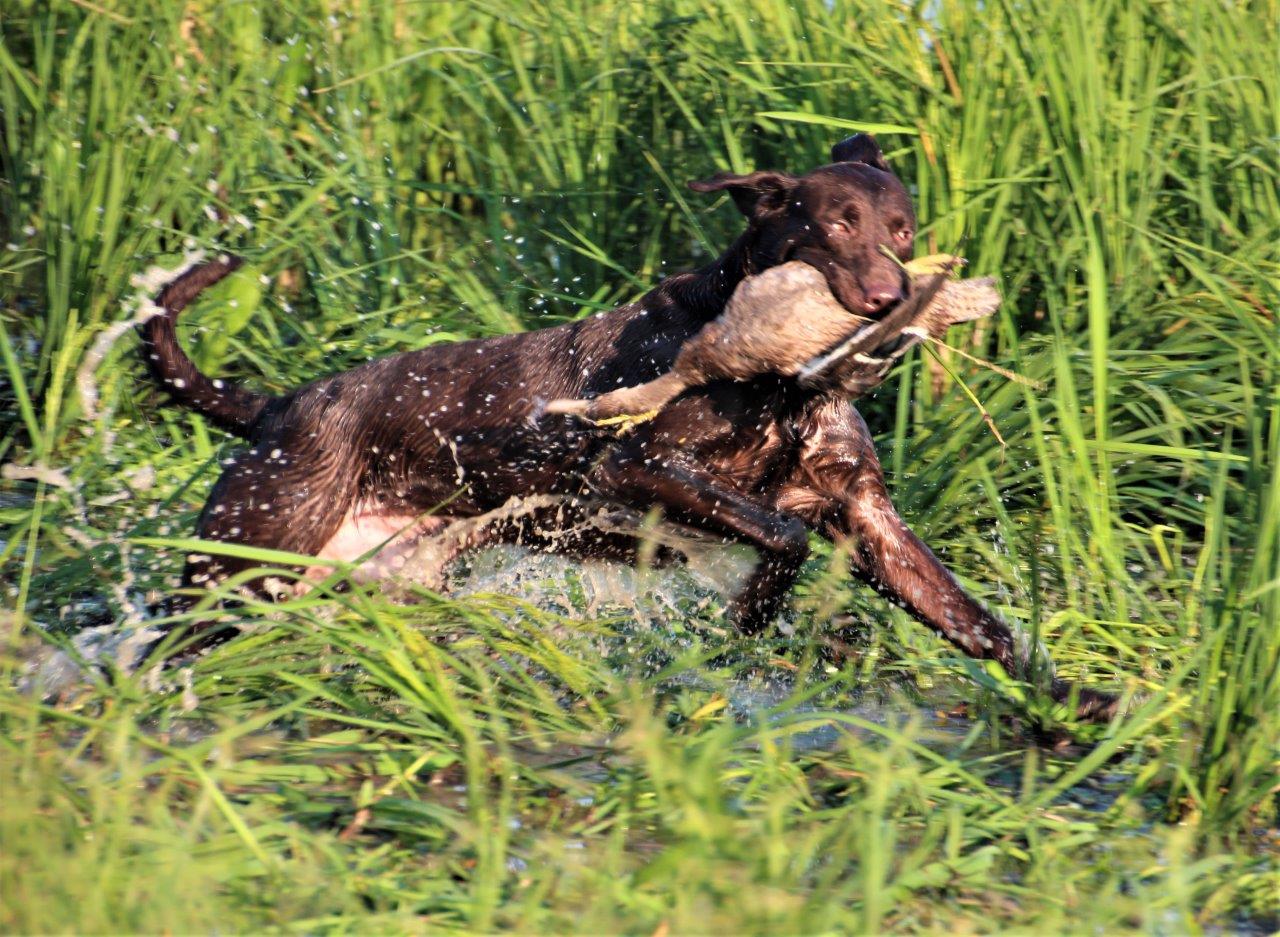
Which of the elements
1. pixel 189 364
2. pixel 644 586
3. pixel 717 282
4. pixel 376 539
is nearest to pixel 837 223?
pixel 717 282

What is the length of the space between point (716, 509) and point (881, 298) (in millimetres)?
656

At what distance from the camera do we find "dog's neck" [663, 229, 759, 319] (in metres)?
4.03

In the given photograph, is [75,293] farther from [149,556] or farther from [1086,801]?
[1086,801]

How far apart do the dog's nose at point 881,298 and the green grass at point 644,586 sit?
0.65 meters

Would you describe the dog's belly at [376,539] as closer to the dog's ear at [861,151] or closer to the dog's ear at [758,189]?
the dog's ear at [758,189]

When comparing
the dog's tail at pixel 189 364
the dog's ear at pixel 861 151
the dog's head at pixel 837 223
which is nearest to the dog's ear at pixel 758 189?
the dog's head at pixel 837 223

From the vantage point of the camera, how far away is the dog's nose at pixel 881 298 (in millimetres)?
3607

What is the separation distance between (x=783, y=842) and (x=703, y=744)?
2.34ft

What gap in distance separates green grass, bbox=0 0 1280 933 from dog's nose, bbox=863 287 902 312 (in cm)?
65

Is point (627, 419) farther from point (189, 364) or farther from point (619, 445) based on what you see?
point (189, 364)

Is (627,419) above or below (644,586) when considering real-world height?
above

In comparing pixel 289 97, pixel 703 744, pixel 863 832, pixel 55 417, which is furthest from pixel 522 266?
pixel 863 832

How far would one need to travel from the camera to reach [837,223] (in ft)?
12.7

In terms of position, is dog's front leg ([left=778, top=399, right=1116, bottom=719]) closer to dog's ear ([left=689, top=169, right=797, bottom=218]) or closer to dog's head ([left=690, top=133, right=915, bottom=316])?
dog's head ([left=690, top=133, right=915, bottom=316])
